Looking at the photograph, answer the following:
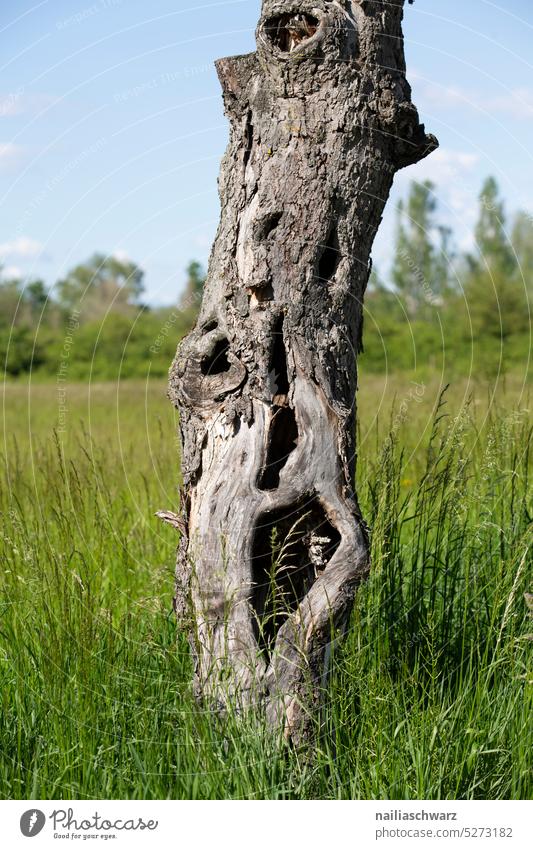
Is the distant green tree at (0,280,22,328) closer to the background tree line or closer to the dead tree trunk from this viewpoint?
the background tree line

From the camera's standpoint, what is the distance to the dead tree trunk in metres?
A: 2.74

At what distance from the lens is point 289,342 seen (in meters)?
2.78

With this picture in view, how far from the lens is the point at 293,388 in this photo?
2783mm

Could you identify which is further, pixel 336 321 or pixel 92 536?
pixel 92 536

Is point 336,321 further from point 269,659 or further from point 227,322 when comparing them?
point 269,659

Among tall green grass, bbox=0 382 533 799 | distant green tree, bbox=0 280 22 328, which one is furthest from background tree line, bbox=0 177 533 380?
tall green grass, bbox=0 382 533 799

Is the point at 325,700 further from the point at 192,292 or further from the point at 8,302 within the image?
the point at 8,302

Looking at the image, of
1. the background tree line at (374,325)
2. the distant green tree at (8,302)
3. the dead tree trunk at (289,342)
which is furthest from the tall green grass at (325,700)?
the distant green tree at (8,302)

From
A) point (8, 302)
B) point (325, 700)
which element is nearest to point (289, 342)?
point (325, 700)

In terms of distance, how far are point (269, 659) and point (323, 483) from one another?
2.11 feet

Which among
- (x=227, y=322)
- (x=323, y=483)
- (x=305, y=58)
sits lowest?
(x=323, y=483)
